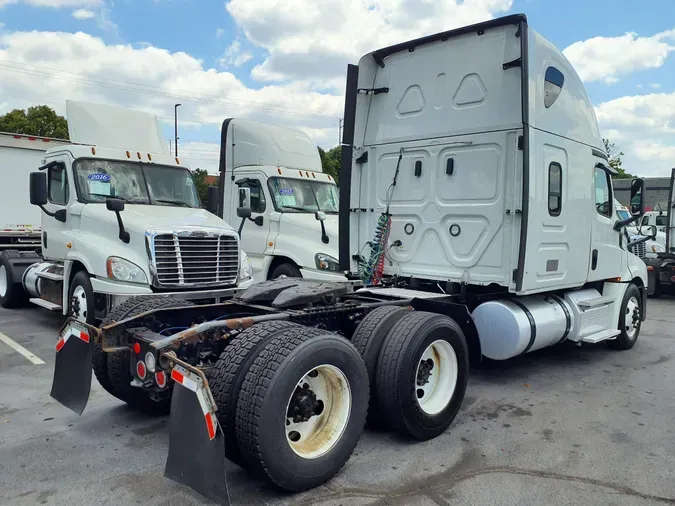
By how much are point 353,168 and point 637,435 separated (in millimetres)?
4037

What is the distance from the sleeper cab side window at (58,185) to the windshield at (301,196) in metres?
3.34

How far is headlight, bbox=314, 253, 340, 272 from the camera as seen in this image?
29.7 ft

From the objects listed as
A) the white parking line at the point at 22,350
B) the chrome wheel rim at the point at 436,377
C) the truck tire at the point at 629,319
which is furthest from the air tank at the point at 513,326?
the white parking line at the point at 22,350

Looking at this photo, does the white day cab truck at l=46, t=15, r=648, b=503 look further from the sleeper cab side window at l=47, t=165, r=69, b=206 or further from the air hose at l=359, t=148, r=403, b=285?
the sleeper cab side window at l=47, t=165, r=69, b=206

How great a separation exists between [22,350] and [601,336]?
740 cm

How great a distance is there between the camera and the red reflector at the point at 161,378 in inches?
145

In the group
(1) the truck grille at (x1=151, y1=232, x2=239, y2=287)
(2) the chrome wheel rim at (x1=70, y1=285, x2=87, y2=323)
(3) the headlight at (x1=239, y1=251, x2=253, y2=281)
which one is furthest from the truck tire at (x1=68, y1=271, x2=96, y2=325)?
(3) the headlight at (x1=239, y1=251, x2=253, y2=281)

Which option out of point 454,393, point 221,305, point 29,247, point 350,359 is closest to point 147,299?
point 221,305

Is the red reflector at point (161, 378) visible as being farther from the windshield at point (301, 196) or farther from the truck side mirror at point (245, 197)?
the windshield at point (301, 196)

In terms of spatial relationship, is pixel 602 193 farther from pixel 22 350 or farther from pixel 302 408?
pixel 22 350

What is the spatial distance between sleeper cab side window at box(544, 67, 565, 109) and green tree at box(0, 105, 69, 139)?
3414 cm

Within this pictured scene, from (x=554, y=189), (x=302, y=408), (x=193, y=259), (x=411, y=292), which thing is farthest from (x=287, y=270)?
(x=302, y=408)

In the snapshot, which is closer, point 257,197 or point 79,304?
point 79,304

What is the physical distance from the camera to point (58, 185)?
8.60 metres
